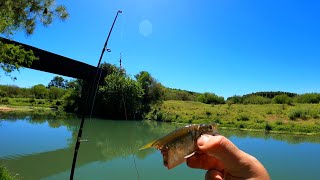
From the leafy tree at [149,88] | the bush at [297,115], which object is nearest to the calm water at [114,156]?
the bush at [297,115]

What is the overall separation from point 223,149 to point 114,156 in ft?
64.5

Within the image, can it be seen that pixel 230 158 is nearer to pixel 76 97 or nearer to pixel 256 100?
pixel 76 97

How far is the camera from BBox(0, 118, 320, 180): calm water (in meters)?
15.6

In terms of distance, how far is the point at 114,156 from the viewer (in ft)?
66.4

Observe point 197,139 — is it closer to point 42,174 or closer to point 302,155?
point 42,174

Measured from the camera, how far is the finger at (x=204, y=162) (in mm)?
1257

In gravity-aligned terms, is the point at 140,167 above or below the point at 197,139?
below

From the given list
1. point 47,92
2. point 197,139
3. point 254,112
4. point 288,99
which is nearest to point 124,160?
point 197,139

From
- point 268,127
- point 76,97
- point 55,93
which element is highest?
point 55,93

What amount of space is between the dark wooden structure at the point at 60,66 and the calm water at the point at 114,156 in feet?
36.5

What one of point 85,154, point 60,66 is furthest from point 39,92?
point 85,154

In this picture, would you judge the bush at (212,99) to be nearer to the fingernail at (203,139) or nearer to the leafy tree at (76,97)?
the leafy tree at (76,97)

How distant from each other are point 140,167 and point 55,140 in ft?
33.5

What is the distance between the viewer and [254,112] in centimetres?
4516
